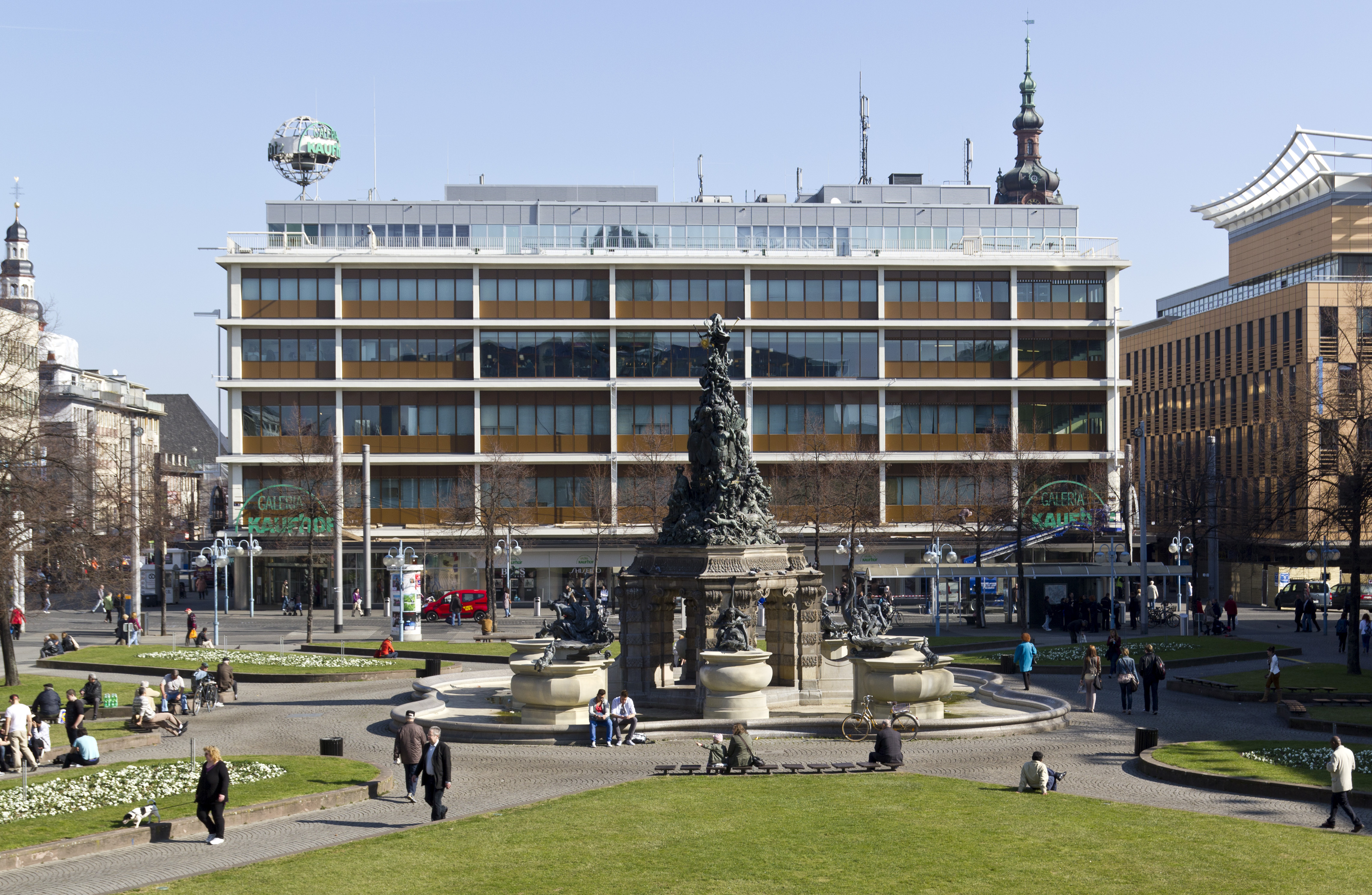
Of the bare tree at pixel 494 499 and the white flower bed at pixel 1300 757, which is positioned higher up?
the bare tree at pixel 494 499

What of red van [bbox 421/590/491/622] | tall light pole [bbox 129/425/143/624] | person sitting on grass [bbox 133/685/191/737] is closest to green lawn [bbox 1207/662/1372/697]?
person sitting on grass [bbox 133/685/191/737]

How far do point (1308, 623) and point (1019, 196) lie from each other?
137 meters

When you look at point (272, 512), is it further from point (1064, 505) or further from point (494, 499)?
point (1064, 505)

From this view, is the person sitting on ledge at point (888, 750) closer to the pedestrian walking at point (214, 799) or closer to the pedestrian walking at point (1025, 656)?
the pedestrian walking at point (214, 799)

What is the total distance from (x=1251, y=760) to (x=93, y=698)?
81.7ft

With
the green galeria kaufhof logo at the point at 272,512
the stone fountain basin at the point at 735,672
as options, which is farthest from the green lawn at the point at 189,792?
the green galeria kaufhof logo at the point at 272,512

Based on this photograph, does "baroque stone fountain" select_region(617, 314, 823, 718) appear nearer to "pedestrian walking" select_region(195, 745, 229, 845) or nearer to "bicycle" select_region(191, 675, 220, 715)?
"bicycle" select_region(191, 675, 220, 715)

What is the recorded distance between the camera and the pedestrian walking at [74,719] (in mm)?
27172

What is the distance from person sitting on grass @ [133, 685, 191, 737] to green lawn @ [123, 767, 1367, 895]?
36.3 ft

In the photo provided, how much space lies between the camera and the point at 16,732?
25.6m

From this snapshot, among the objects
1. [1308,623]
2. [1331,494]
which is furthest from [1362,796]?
[1308,623]

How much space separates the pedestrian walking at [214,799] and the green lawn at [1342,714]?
22344mm

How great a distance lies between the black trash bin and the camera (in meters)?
26.0

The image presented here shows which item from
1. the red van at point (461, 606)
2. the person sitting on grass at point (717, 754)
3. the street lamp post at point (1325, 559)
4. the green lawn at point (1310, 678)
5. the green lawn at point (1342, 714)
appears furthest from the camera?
the red van at point (461, 606)
